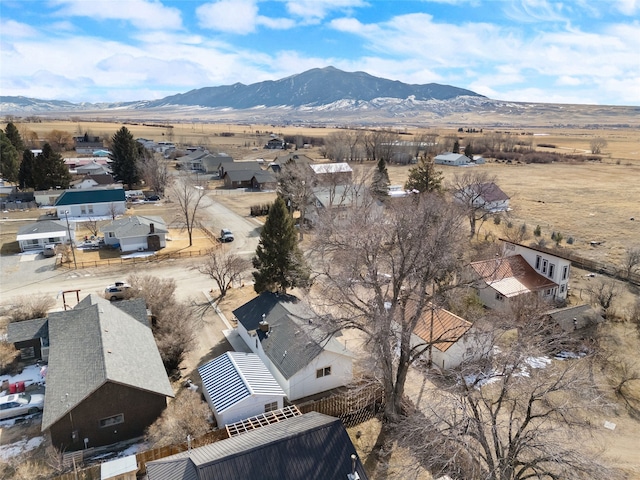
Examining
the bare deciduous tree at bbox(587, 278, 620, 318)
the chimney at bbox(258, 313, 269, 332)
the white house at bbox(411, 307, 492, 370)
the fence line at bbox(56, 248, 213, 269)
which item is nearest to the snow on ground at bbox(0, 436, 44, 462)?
the chimney at bbox(258, 313, 269, 332)

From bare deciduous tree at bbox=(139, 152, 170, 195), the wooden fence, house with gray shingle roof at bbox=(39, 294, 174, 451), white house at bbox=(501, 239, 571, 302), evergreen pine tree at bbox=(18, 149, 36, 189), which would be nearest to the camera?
the wooden fence

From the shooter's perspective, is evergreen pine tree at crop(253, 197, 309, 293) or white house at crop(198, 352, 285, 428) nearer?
white house at crop(198, 352, 285, 428)

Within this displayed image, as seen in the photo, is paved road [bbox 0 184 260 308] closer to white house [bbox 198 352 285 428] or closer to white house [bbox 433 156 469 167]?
white house [bbox 198 352 285 428]

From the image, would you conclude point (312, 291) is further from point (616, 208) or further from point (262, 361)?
point (616, 208)

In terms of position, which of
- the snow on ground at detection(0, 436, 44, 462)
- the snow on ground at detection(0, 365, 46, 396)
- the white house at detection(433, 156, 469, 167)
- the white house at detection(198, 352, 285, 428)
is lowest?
the snow on ground at detection(0, 436, 44, 462)

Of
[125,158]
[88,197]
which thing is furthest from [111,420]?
[125,158]

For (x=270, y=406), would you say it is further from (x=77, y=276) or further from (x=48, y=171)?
(x=48, y=171)

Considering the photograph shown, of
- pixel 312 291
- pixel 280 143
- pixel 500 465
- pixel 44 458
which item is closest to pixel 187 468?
pixel 44 458
